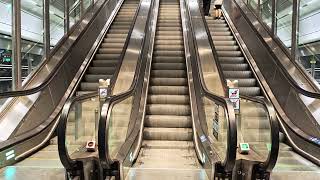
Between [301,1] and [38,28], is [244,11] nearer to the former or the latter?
[301,1]

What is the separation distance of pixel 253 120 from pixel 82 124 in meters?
1.98

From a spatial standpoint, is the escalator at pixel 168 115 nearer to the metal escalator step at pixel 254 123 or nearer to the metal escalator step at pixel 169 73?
the metal escalator step at pixel 169 73

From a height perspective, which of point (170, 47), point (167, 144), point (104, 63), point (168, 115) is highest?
point (170, 47)

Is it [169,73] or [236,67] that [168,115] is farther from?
[236,67]

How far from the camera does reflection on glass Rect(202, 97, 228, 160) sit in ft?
12.5

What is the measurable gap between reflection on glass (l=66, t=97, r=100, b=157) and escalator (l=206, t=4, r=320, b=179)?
1747 millimetres

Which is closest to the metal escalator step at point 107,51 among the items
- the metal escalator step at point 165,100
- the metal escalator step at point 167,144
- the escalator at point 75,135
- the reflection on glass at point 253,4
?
the escalator at point 75,135

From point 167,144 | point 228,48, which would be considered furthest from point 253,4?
point 167,144

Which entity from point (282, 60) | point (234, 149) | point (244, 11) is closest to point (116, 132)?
point (234, 149)

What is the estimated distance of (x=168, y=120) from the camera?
6738mm

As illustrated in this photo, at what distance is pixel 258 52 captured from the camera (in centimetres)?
868

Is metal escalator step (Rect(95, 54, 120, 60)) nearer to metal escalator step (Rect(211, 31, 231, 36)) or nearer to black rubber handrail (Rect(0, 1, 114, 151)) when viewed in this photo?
metal escalator step (Rect(211, 31, 231, 36))

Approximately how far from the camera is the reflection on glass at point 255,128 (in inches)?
150

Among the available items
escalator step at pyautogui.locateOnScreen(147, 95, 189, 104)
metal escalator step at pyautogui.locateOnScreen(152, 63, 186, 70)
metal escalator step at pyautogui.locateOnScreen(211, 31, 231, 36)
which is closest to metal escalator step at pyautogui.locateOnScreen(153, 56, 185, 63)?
metal escalator step at pyautogui.locateOnScreen(152, 63, 186, 70)
